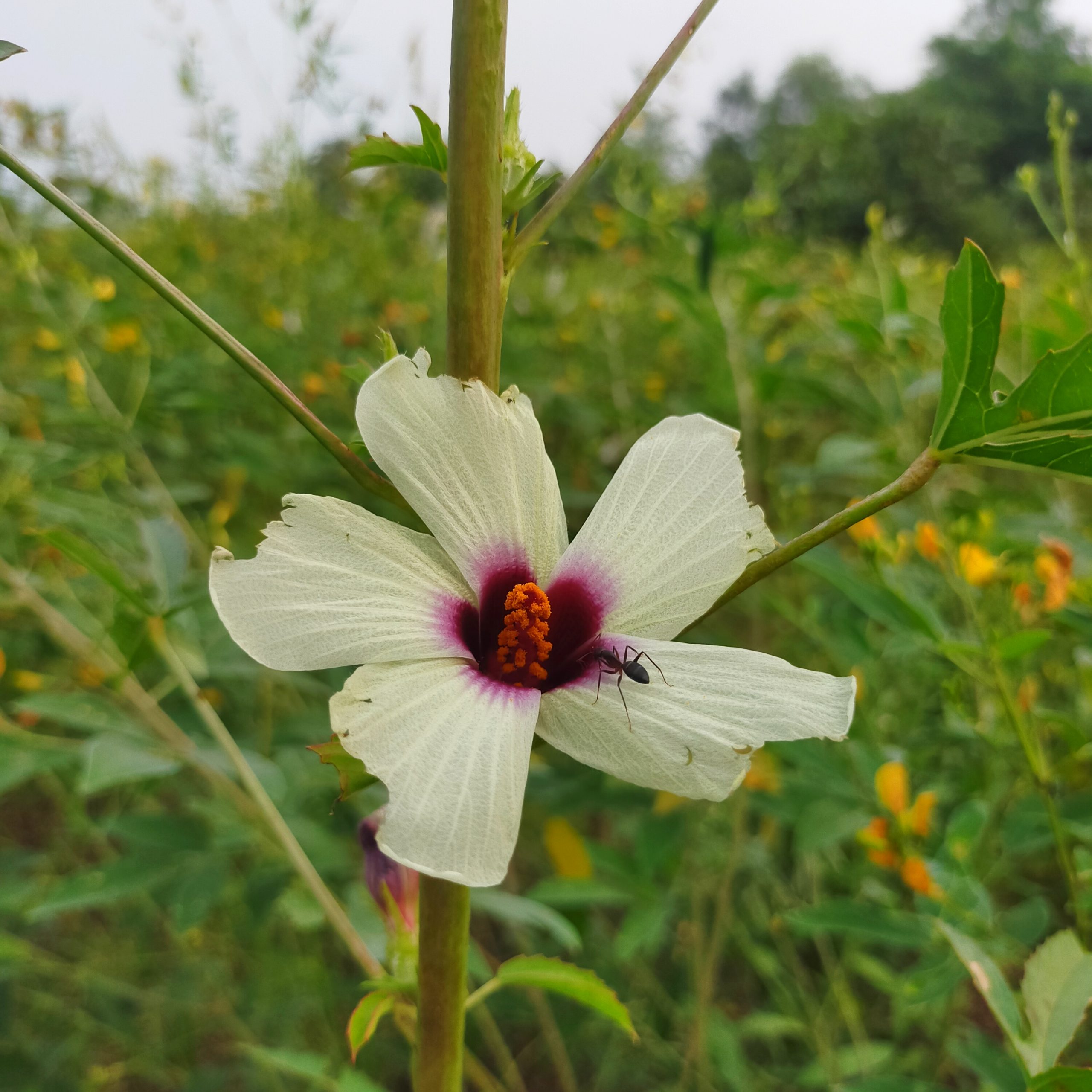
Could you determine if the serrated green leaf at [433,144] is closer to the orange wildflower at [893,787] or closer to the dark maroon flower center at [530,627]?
the dark maroon flower center at [530,627]

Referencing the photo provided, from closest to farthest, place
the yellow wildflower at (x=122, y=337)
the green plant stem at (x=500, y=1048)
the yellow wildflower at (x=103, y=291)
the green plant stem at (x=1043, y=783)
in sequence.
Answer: the green plant stem at (x=1043, y=783)
the green plant stem at (x=500, y=1048)
the yellow wildflower at (x=103, y=291)
the yellow wildflower at (x=122, y=337)

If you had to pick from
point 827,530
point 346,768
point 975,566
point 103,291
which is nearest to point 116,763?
point 346,768

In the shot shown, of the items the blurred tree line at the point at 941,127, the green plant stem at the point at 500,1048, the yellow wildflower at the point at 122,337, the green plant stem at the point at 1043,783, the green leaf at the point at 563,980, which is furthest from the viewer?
the blurred tree line at the point at 941,127

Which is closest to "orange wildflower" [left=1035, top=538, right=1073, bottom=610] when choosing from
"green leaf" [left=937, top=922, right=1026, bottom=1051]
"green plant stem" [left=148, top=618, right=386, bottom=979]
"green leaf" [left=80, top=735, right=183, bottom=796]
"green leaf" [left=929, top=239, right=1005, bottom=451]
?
"green leaf" [left=937, top=922, right=1026, bottom=1051]

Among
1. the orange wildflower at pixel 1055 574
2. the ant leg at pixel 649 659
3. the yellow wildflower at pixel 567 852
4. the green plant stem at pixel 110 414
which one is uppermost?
the orange wildflower at pixel 1055 574

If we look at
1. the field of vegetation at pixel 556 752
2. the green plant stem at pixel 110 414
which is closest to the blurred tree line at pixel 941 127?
the field of vegetation at pixel 556 752

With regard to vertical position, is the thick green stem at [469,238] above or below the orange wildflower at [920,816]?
above

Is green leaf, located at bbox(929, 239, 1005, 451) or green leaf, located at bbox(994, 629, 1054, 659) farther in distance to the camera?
green leaf, located at bbox(994, 629, 1054, 659)

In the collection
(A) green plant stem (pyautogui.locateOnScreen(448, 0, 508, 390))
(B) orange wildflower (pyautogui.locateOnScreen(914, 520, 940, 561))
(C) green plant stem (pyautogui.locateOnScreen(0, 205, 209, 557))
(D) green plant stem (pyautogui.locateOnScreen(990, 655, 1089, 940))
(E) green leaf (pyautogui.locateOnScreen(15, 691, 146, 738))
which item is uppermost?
(A) green plant stem (pyautogui.locateOnScreen(448, 0, 508, 390))

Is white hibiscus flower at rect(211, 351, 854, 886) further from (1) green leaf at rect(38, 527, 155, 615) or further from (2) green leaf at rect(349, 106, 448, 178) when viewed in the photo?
(1) green leaf at rect(38, 527, 155, 615)
